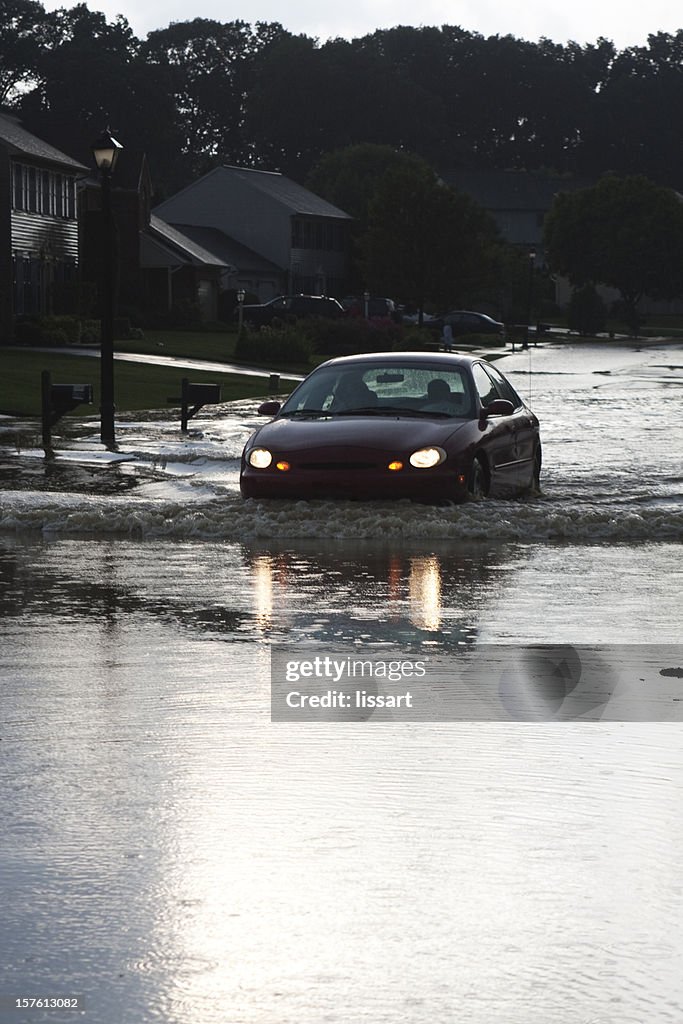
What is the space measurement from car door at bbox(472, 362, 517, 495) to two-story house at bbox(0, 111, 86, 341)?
40559 millimetres

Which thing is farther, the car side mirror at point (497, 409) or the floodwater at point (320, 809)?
the car side mirror at point (497, 409)

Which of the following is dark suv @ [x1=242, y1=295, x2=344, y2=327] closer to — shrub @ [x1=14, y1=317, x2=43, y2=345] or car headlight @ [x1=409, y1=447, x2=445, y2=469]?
shrub @ [x1=14, y1=317, x2=43, y2=345]

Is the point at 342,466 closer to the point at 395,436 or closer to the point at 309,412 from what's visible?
the point at 395,436

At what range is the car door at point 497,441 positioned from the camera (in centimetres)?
1556

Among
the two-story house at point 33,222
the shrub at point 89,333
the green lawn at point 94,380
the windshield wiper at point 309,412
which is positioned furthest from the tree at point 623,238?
the windshield wiper at point 309,412

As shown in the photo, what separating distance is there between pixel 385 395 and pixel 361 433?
1.71 m

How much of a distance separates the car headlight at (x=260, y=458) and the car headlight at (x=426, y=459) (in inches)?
45.2

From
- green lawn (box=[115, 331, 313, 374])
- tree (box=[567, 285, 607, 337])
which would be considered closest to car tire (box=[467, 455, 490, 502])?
green lawn (box=[115, 331, 313, 374])

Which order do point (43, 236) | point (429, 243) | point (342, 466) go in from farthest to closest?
point (429, 243), point (43, 236), point (342, 466)

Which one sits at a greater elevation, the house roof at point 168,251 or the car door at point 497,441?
the house roof at point 168,251

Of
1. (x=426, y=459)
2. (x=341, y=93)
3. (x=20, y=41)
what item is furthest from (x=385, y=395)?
(x=341, y=93)

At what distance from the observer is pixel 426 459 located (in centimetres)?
1467

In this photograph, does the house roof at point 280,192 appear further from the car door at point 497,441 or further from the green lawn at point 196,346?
the car door at point 497,441

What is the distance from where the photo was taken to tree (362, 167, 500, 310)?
8456cm
